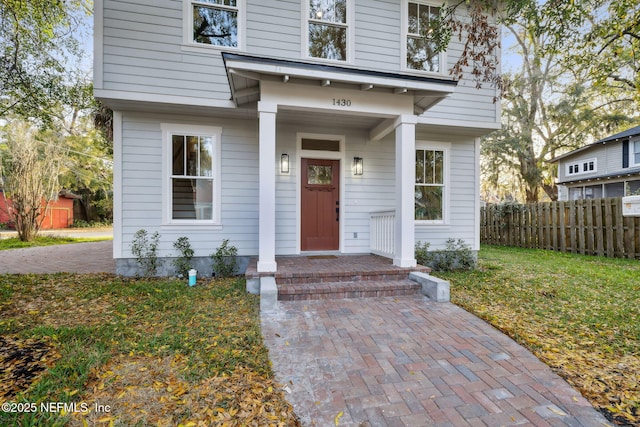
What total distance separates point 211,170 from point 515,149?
16.1 meters

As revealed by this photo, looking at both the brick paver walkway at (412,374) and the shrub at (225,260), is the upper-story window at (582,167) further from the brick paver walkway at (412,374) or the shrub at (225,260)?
the shrub at (225,260)

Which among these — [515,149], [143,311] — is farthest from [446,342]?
[515,149]

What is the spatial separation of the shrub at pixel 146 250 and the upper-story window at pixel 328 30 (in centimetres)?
479

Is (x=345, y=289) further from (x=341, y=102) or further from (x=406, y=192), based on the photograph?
(x=341, y=102)

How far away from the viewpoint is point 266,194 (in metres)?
4.51

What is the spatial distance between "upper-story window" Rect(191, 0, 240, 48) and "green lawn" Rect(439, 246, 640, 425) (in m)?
6.18

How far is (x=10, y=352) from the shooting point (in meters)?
2.65

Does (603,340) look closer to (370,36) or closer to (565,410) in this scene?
(565,410)

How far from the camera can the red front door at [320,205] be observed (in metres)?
6.36

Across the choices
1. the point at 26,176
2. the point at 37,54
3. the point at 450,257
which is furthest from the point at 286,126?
the point at 26,176

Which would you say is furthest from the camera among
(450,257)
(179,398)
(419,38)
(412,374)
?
(450,257)

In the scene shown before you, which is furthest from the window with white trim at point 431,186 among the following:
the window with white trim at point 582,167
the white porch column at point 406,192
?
the window with white trim at point 582,167

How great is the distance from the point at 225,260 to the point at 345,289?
2.71 meters

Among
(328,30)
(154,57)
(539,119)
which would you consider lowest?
(154,57)
